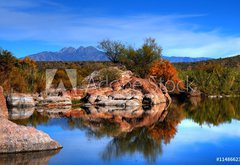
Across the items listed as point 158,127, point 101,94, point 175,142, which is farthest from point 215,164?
point 101,94

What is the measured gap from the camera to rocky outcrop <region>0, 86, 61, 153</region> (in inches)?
472

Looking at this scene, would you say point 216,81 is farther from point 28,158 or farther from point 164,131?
point 28,158

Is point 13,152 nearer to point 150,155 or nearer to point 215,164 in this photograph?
point 150,155

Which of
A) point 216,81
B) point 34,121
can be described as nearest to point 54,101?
point 34,121

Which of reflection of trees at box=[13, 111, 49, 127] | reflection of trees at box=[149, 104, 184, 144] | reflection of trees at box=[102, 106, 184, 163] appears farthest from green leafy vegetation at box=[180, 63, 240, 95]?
reflection of trees at box=[102, 106, 184, 163]

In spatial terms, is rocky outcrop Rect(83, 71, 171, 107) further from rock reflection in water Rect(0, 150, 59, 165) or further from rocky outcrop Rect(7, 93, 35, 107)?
rock reflection in water Rect(0, 150, 59, 165)

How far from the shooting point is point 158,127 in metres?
18.7

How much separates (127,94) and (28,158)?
21.1m

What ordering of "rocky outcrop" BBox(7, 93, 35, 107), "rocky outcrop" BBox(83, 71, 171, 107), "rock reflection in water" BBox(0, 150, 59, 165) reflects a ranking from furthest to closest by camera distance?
1. "rocky outcrop" BBox(83, 71, 171, 107)
2. "rocky outcrop" BBox(7, 93, 35, 107)
3. "rock reflection in water" BBox(0, 150, 59, 165)

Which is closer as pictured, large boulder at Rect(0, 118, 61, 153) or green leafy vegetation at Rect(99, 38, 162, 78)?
large boulder at Rect(0, 118, 61, 153)

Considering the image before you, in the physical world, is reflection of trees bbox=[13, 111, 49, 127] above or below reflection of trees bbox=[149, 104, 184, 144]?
above

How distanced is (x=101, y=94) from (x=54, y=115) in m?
9.26

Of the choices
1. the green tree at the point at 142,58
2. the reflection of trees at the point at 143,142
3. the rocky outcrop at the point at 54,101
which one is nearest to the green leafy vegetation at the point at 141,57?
the green tree at the point at 142,58

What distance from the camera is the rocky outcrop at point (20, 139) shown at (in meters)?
12.0
